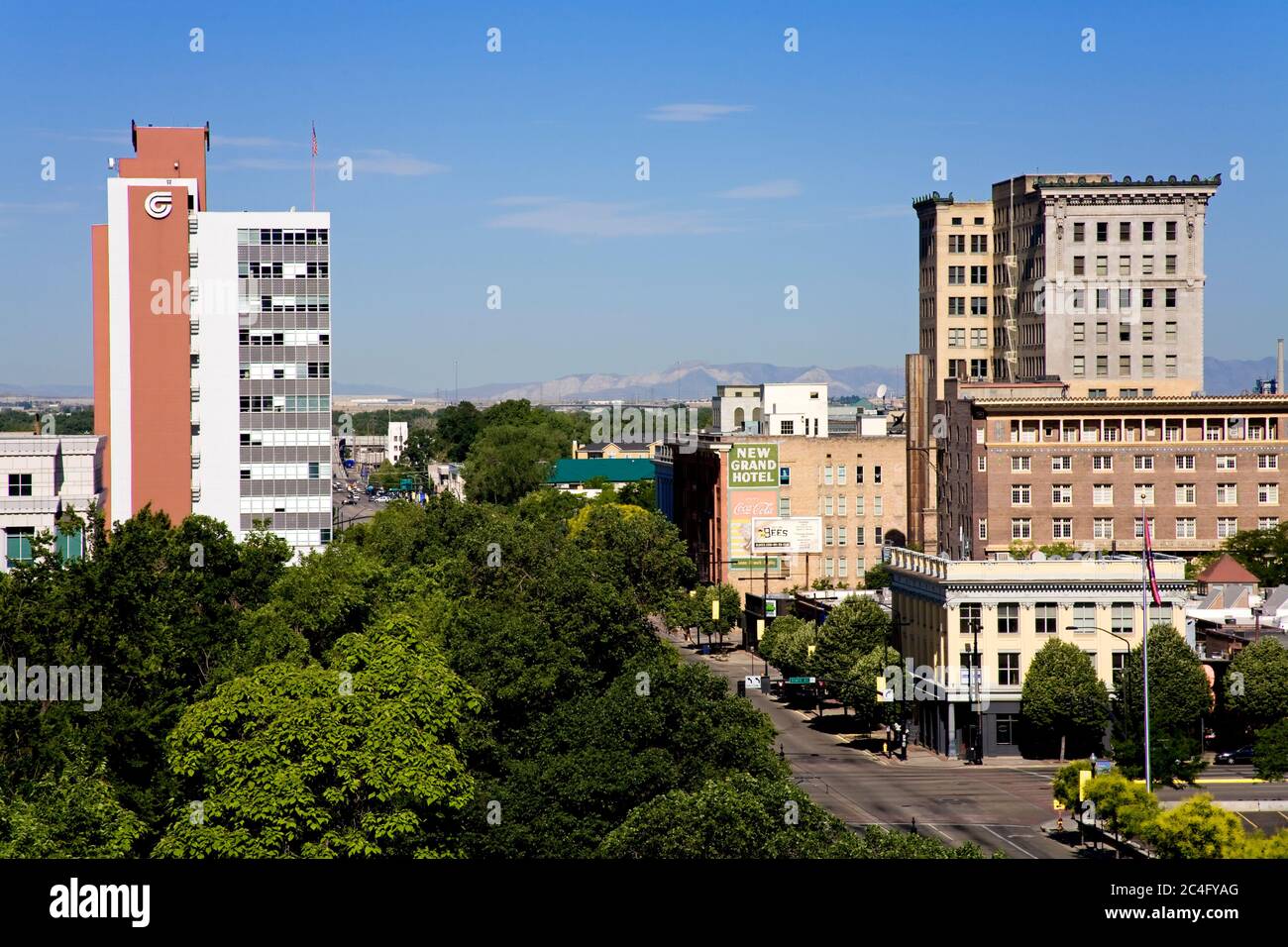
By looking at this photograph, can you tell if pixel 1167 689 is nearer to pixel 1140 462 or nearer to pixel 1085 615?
pixel 1085 615

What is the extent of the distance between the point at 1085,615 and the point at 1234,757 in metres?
9.00

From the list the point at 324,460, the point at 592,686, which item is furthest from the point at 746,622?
the point at 592,686

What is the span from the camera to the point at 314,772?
4531 centimetres

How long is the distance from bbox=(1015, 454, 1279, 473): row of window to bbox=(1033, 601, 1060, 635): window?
123ft

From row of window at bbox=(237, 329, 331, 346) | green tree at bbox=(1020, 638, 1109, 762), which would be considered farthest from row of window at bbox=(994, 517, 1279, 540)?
row of window at bbox=(237, 329, 331, 346)

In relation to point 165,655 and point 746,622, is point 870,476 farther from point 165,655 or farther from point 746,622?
point 165,655

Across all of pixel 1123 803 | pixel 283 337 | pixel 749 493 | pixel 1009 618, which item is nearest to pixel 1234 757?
pixel 1009 618

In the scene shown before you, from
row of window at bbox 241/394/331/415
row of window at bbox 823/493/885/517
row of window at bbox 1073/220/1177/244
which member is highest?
row of window at bbox 1073/220/1177/244

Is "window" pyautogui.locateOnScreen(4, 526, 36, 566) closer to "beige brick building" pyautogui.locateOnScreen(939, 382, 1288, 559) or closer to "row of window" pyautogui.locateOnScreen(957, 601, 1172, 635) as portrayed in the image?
"row of window" pyautogui.locateOnScreen(957, 601, 1172, 635)

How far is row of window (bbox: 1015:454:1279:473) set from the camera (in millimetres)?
119438

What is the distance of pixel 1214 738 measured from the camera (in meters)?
82.9
